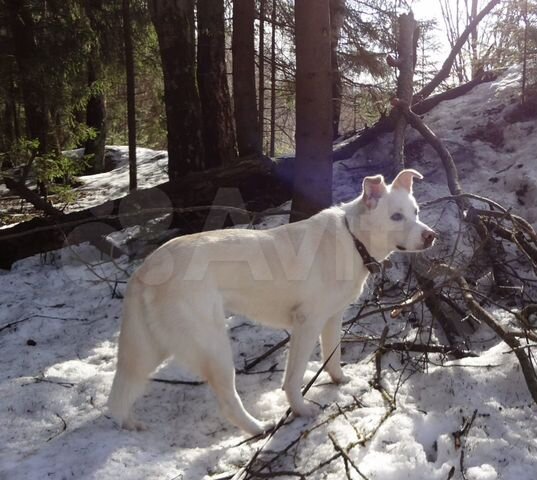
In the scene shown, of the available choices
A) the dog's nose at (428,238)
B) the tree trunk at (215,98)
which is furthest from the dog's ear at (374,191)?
→ the tree trunk at (215,98)

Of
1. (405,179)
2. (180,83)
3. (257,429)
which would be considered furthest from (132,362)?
(180,83)

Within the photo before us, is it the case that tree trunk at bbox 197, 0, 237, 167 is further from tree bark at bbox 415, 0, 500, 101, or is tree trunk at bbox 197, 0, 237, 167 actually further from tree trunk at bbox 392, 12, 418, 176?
tree bark at bbox 415, 0, 500, 101

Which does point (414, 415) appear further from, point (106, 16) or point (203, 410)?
point (106, 16)

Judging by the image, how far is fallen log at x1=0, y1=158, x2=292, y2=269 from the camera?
24.4 feet

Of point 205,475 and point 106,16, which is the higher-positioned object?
point 106,16

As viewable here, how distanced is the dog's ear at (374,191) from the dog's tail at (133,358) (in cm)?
174

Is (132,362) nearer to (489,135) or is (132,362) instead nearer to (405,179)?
(405,179)

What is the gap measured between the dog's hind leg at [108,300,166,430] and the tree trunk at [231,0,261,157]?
584cm

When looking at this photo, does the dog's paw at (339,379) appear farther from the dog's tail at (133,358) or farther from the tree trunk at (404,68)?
the tree trunk at (404,68)

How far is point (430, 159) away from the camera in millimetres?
8453

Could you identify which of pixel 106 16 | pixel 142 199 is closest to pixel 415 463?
pixel 142 199

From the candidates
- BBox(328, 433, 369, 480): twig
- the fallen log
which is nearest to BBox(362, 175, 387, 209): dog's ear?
BBox(328, 433, 369, 480): twig

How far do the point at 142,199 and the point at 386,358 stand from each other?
171 inches

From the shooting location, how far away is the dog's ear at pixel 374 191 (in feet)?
13.2
